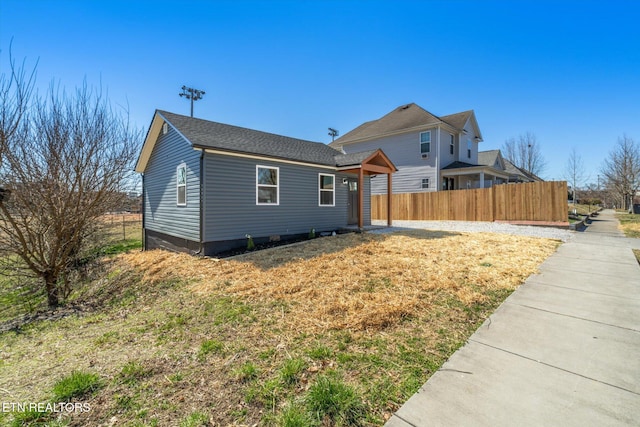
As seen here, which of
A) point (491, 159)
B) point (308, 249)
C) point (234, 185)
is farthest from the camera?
point (491, 159)

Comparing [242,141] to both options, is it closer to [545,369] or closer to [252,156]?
[252,156]

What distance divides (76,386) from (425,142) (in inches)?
777

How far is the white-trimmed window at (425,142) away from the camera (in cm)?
1826

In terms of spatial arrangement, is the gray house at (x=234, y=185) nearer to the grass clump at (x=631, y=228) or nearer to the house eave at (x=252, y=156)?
the house eave at (x=252, y=156)

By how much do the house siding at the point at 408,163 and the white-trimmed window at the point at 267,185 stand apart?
40.8 feet

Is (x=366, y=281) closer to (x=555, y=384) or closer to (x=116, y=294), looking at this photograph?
(x=555, y=384)

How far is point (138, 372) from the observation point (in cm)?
282

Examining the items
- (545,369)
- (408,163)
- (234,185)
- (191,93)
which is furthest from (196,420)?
(191,93)

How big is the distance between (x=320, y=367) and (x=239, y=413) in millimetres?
831

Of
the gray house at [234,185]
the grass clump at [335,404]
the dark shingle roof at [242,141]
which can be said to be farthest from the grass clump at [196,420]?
the dark shingle roof at [242,141]

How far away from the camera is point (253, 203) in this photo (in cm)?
912

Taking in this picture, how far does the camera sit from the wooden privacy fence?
1259cm

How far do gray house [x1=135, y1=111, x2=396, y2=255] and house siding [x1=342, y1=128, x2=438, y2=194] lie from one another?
7319 mm

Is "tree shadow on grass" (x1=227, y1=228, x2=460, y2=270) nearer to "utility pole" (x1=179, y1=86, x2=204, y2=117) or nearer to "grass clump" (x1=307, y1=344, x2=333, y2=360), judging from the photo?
"grass clump" (x1=307, y1=344, x2=333, y2=360)
